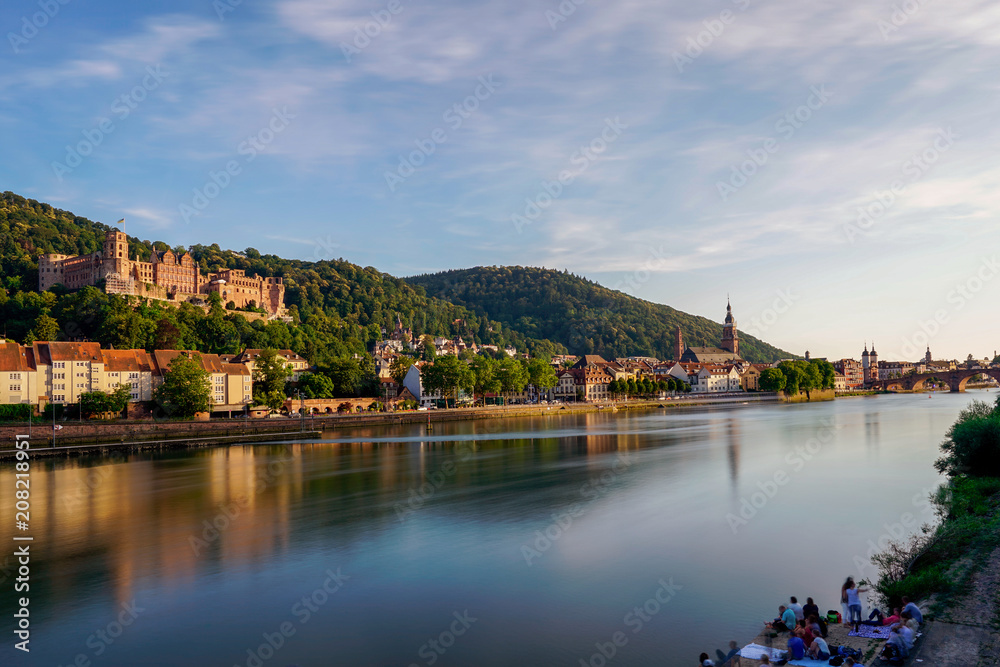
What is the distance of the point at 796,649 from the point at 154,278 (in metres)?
92.2

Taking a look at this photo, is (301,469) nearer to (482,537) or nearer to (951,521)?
(482,537)

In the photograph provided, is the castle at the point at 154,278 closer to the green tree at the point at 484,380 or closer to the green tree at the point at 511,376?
the green tree at the point at 484,380

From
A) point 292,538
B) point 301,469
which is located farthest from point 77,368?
point 292,538

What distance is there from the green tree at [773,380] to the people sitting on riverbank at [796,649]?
98.4 m

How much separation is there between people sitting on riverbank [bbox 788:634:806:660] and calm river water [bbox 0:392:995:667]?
193cm

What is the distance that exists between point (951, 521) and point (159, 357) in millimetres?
55056

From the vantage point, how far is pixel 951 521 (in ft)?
48.5

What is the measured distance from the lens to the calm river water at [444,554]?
35.3ft

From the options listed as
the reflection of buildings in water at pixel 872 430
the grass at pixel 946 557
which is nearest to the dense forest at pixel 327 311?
the reflection of buildings in water at pixel 872 430

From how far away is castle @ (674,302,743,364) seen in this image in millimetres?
130000

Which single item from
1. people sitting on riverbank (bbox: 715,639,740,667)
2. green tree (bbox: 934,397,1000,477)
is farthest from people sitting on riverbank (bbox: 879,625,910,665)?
green tree (bbox: 934,397,1000,477)

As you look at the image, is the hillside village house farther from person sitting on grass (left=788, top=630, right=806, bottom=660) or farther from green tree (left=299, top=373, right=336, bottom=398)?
person sitting on grass (left=788, top=630, right=806, bottom=660)

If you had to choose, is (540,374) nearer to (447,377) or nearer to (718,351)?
(447,377)

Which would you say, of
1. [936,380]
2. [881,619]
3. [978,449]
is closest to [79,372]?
[978,449]
